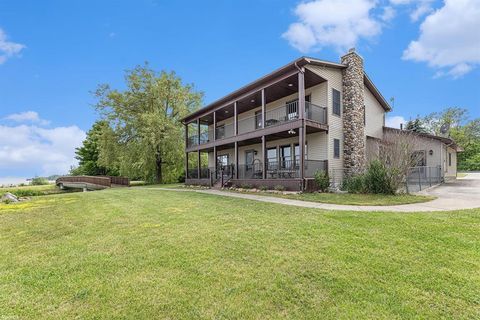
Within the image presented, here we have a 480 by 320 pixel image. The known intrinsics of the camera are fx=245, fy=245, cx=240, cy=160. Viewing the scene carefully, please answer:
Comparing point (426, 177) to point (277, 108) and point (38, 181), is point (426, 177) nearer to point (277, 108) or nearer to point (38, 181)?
point (277, 108)

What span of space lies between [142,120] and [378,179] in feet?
74.9

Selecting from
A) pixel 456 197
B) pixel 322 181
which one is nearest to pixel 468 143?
pixel 456 197

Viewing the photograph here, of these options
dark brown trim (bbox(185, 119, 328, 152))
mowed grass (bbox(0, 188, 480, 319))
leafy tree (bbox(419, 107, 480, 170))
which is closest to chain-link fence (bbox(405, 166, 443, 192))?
dark brown trim (bbox(185, 119, 328, 152))

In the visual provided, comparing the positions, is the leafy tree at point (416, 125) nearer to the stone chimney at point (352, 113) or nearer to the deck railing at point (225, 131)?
the stone chimney at point (352, 113)

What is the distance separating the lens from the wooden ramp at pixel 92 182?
89.4 ft

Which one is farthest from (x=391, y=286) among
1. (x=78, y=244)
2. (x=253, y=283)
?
(x=78, y=244)

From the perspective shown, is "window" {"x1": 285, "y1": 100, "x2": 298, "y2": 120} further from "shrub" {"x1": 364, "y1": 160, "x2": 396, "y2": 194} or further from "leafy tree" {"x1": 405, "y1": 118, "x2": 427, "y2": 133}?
"leafy tree" {"x1": 405, "y1": 118, "x2": 427, "y2": 133}

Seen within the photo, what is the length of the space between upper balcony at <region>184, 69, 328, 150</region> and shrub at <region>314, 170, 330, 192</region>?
2.55m

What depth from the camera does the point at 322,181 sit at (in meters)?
12.5

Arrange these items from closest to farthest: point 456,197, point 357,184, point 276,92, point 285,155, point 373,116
Result: point 456,197 < point 357,184 < point 276,92 < point 285,155 < point 373,116

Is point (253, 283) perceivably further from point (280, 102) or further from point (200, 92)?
point (200, 92)

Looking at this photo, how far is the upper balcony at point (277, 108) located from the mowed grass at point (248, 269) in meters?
8.12

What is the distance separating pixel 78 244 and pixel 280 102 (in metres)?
14.6

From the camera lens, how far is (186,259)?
390 cm
